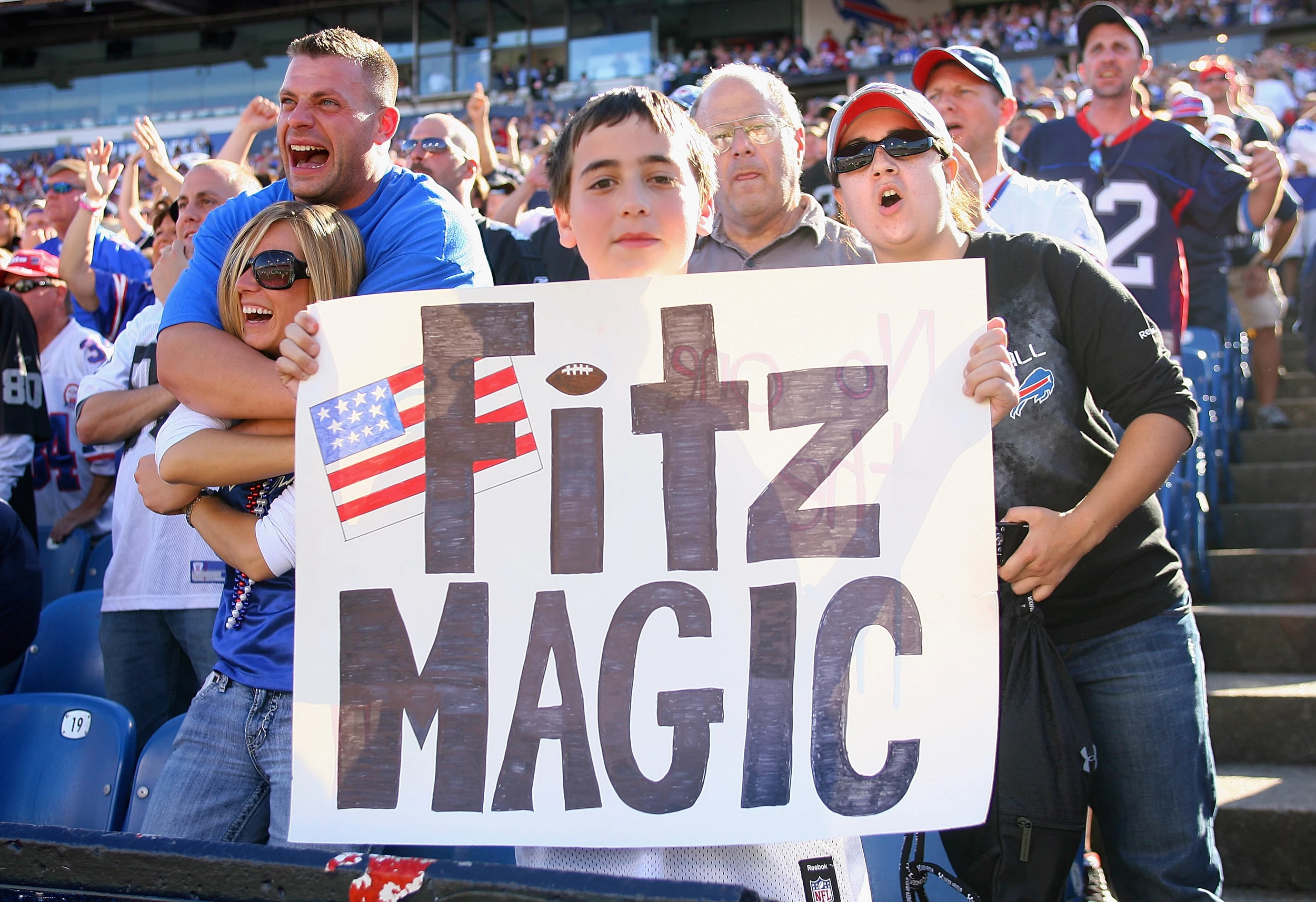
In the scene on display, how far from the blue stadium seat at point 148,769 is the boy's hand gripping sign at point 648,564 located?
44.6 inches

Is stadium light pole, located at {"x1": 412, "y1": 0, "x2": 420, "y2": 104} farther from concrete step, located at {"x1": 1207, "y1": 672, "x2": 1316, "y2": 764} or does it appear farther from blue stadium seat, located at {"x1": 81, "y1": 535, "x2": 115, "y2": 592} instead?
concrete step, located at {"x1": 1207, "y1": 672, "x2": 1316, "y2": 764}

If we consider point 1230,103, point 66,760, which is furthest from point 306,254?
point 1230,103

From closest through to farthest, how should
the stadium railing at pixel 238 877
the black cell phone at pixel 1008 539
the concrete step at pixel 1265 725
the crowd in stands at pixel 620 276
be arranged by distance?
the stadium railing at pixel 238 877 < the crowd in stands at pixel 620 276 < the black cell phone at pixel 1008 539 < the concrete step at pixel 1265 725

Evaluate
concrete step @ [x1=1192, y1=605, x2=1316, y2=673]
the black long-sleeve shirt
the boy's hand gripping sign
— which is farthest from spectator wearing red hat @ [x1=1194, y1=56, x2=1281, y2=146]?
the boy's hand gripping sign

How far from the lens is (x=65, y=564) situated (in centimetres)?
419

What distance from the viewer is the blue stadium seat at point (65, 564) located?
13.6ft

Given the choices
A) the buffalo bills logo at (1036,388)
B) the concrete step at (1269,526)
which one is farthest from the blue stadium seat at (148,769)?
the concrete step at (1269,526)

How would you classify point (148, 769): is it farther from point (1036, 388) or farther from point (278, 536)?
point (1036, 388)

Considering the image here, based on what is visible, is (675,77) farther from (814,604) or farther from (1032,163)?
(814,604)

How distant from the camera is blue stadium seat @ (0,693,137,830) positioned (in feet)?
8.26

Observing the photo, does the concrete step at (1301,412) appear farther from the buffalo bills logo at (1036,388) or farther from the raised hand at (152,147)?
the raised hand at (152,147)

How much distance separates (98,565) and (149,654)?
4.32 feet

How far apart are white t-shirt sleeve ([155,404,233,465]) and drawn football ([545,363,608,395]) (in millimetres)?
592

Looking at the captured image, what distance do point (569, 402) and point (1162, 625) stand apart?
3.63ft
